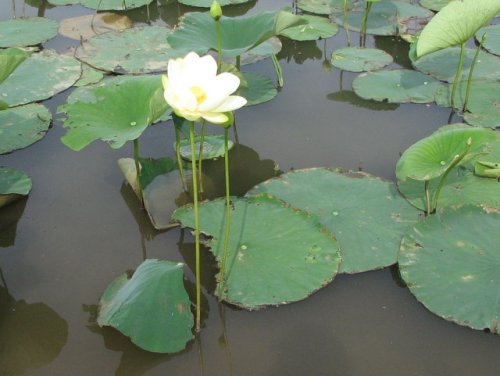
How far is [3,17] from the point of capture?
4.31 m

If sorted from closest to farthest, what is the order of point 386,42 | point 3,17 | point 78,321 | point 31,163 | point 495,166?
point 78,321
point 495,166
point 31,163
point 386,42
point 3,17

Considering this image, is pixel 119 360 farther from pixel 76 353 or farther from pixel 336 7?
pixel 336 7

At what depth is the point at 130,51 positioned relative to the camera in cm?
362

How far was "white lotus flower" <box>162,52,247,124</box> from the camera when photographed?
4.75 ft

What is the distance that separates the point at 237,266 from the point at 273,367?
412 millimetres

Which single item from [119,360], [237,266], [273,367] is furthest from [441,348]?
[119,360]

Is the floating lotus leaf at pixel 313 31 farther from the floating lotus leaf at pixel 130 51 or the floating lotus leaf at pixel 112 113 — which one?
the floating lotus leaf at pixel 112 113

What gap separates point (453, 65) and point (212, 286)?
2367 millimetres

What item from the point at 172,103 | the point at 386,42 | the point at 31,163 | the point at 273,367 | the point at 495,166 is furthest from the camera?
the point at 386,42

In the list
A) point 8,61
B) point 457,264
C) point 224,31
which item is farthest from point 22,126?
point 457,264

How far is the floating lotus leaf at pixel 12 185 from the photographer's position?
2437 millimetres

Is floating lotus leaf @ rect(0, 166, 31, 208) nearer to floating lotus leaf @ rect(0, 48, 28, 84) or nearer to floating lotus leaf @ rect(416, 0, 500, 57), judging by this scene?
floating lotus leaf @ rect(0, 48, 28, 84)

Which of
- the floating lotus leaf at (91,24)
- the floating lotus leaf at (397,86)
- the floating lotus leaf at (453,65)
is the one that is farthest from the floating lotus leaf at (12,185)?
the floating lotus leaf at (453,65)

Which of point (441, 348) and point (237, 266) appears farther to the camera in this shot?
point (237, 266)
